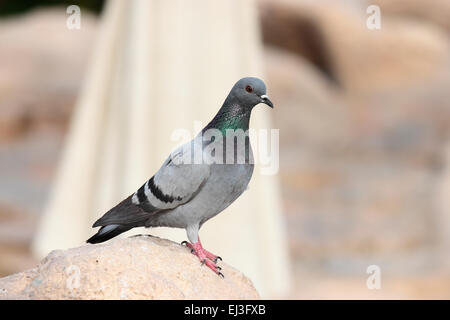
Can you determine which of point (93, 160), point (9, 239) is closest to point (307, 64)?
point (9, 239)

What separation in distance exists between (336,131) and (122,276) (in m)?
7.45

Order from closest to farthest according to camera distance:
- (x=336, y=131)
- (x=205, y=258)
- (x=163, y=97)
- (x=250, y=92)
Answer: (x=250, y=92) → (x=205, y=258) → (x=163, y=97) → (x=336, y=131)

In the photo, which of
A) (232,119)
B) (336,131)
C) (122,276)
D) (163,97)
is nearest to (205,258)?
(122,276)

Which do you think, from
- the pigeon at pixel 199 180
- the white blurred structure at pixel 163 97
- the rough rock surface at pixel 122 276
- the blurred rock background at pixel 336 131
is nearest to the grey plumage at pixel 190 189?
the pigeon at pixel 199 180

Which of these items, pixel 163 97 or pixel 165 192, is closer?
pixel 165 192

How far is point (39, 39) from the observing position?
1033 centimetres

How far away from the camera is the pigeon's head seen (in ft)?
4.93

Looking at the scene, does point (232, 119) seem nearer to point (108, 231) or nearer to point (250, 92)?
point (250, 92)

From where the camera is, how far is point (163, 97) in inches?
144

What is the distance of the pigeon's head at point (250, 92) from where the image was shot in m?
1.50
